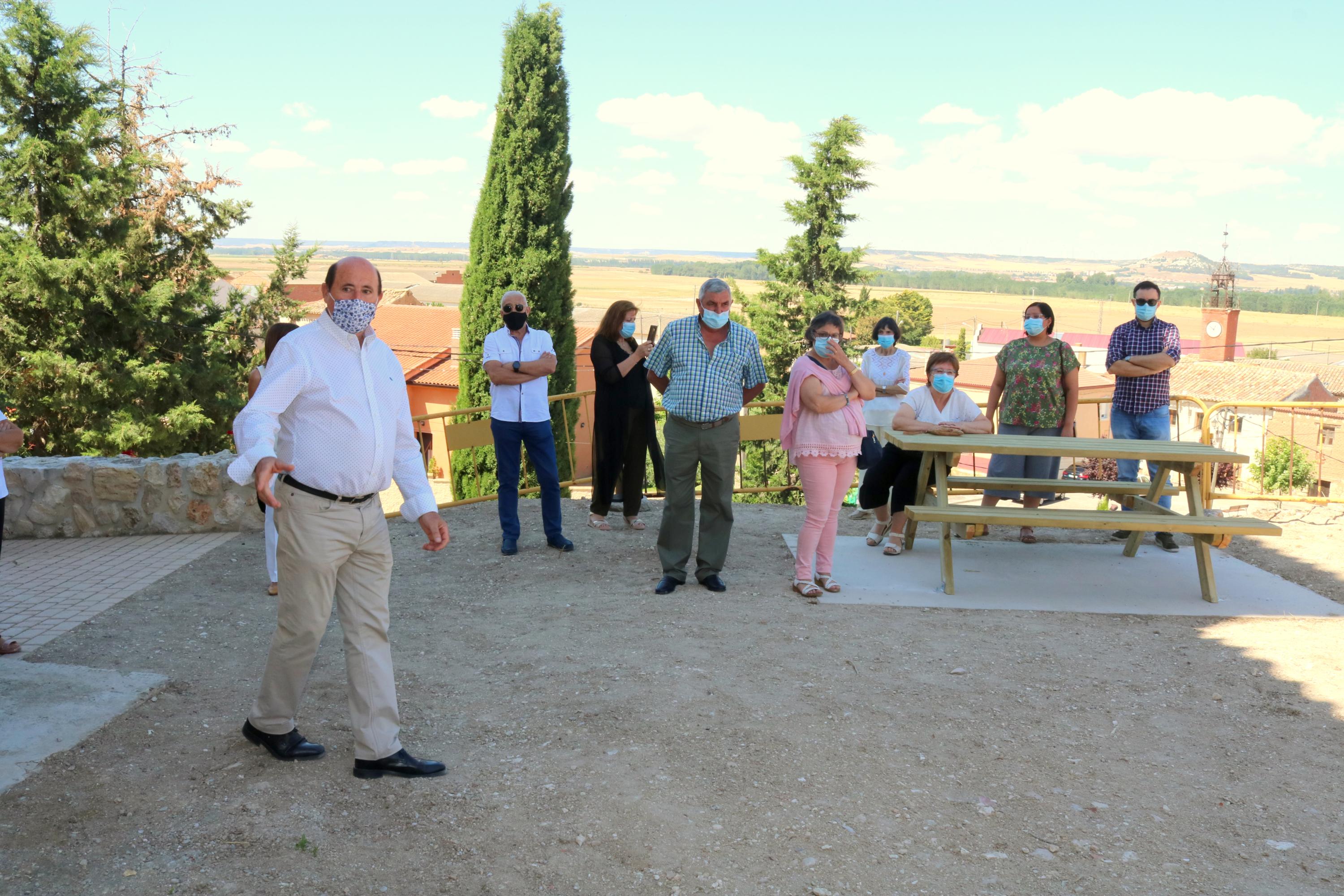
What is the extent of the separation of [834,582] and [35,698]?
418 cm

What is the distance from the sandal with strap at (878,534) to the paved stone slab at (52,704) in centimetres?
471

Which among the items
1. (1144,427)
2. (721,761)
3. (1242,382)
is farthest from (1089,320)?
(721,761)

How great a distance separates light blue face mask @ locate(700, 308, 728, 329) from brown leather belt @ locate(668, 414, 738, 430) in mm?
531

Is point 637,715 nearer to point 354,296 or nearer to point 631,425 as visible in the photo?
point 354,296

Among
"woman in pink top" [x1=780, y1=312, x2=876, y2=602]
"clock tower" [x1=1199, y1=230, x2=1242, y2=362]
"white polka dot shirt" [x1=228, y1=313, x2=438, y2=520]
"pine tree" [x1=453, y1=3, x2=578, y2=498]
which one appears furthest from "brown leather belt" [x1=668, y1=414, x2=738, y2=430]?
"clock tower" [x1=1199, y1=230, x2=1242, y2=362]

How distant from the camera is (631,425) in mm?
7785

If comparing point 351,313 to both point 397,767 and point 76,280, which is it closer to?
point 397,767

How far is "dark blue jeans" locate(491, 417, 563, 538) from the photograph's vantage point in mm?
7199

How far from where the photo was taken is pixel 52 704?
414 centimetres

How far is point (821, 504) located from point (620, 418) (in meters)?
2.18

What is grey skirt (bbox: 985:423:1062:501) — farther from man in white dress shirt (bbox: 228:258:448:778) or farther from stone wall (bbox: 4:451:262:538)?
stone wall (bbox: 4:451:262:538)

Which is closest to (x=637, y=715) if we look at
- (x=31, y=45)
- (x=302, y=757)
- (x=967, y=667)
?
(x=302, y=757)

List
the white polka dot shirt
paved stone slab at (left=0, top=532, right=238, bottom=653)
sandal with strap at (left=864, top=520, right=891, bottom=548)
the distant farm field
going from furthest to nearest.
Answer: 1. the distant farm field
2. sandal with strap at (left=864, top=520, right=891, bottom=548)
3. paved stone slab at (left=0, top=532, right=238, bottom=653)
4. the white polka dot shirt

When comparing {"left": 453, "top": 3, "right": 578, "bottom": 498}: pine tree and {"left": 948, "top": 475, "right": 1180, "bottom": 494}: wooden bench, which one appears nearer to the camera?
{"left": 948, "top": 475, "right": 1180, "bottom": 494}: wooden bench
